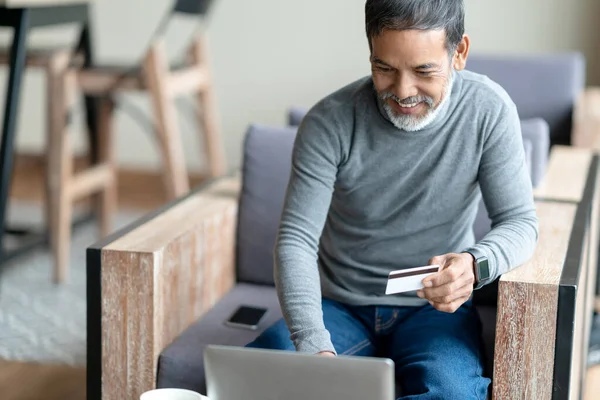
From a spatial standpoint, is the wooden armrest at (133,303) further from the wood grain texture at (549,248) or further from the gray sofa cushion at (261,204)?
the wood grain texture at (549,248)

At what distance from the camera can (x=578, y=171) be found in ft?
7.16

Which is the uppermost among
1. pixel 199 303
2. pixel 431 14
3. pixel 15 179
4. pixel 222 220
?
pixel 431 14

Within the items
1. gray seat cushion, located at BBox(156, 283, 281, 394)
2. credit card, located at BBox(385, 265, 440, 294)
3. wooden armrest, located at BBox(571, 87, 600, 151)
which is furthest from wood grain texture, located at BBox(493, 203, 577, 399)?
wooden armrest, located at BBox(571, 87, 600, 151)

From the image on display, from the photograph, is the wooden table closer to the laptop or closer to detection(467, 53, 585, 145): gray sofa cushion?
detection(467, 53, 585, 145): gray sofa cushion

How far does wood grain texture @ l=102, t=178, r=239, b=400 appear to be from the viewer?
1646 millimetres

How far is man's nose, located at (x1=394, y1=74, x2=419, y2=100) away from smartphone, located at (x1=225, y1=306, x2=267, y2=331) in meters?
0.60

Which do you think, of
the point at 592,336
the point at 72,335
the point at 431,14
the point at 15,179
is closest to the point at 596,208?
the point at 592,336

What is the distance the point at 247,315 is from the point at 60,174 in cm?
136

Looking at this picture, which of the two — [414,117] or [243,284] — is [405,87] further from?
[243,284]

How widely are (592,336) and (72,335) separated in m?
1.48

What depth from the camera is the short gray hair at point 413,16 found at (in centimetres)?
142

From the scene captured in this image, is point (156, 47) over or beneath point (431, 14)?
beneath

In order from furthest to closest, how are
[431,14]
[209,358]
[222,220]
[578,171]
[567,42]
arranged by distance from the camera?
[567,42]
[578,171]
[222,220]
[431,14]
[209,358]

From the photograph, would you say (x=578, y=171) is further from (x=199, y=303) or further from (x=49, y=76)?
(x=49, y=76)
